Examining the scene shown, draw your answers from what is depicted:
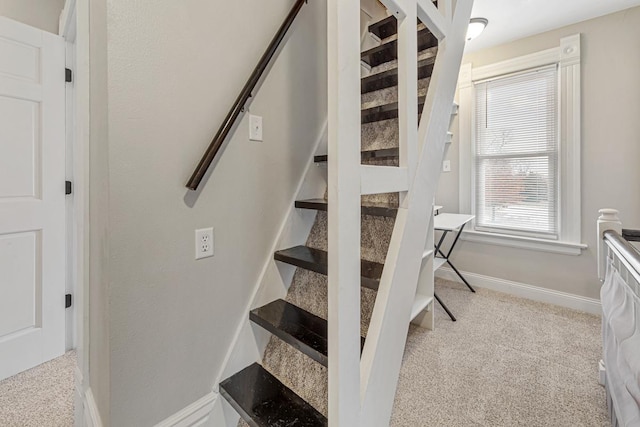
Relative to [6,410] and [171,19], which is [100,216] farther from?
[6,410]

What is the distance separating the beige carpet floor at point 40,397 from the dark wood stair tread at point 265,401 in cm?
97

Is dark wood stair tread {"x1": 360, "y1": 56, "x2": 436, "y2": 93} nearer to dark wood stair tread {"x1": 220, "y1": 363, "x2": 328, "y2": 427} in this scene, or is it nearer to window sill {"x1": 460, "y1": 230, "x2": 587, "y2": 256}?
dark wood stair tread {"x1": 220, "y1": 363, "x2": 328, "y2": 427}

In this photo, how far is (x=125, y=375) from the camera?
108cm

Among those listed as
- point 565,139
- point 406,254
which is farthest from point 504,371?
point 565,139

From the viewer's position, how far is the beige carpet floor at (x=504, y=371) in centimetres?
153

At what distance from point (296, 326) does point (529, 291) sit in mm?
2789

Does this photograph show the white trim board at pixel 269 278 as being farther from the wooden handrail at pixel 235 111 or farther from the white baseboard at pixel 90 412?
the wooden handrail at pixel 235 111

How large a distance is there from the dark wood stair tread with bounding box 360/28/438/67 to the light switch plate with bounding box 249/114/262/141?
1186mm

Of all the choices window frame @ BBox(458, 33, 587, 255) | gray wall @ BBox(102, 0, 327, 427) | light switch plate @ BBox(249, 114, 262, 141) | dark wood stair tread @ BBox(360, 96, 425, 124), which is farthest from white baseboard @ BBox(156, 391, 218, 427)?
window frame @ BBox(458, 33, 587, 255)

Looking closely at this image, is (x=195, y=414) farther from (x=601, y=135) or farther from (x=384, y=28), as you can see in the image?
(x=601, y=135)

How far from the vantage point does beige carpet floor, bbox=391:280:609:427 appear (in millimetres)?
1528

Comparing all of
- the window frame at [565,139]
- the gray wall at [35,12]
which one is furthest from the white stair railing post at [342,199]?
the window frame at [565,139]

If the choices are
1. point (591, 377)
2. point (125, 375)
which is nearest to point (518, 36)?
point (591, 377)

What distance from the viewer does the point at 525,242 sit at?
3.01m
